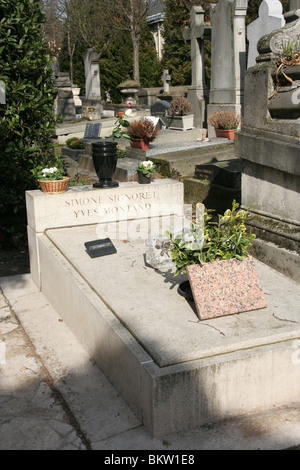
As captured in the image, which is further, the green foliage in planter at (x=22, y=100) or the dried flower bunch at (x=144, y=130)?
the dried flower bunch at (x=144, y=130)

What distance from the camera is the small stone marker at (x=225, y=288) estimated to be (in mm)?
3859

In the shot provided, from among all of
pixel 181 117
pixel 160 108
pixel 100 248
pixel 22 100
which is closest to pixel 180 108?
pixel 181 117

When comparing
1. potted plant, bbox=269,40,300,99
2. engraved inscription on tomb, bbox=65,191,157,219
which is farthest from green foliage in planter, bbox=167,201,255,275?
engraved inscription on tomb, bbox=65,191,157,219

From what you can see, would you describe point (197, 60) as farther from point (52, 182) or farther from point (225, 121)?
point (52, 182)

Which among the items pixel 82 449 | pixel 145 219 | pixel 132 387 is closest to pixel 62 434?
pixel 82 449

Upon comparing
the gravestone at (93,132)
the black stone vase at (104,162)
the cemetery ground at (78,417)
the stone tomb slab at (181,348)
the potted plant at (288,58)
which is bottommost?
the cemetery ground at (78,417)

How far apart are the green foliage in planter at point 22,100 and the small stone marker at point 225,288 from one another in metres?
4.50

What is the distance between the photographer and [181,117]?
14.5 meters

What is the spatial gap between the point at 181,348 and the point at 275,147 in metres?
2.81

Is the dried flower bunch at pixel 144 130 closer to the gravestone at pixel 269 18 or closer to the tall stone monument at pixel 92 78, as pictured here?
the gravestone at pixel 269 18

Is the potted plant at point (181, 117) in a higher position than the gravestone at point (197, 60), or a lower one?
lower

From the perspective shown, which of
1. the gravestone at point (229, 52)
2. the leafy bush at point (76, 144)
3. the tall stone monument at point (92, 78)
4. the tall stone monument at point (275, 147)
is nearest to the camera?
the tall stone monument at point (275, 147)

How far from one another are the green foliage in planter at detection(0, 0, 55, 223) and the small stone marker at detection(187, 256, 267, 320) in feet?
14.8

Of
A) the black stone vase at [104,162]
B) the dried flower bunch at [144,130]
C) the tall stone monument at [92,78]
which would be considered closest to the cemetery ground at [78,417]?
the black stone vase at [104,162]
